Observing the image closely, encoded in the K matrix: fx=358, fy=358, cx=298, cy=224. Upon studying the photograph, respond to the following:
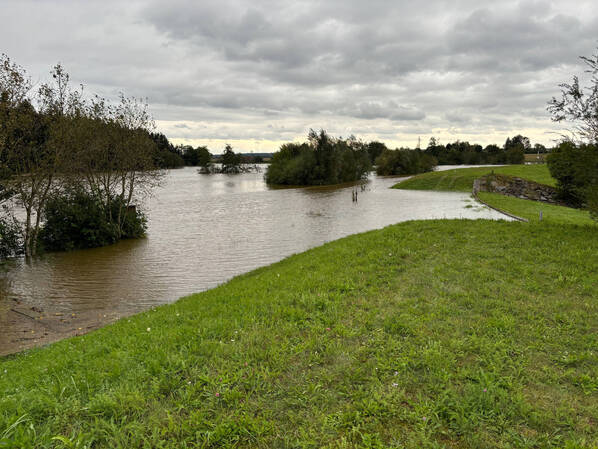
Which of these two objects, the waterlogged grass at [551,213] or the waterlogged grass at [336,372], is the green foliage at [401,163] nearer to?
the waterlogged grass at [551,213]

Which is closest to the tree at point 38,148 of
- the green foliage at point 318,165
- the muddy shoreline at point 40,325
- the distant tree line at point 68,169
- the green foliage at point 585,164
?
the distant tree line at point 68,169

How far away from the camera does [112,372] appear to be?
14.4 feet

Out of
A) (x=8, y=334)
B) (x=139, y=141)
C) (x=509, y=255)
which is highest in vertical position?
(x=139, y=141)

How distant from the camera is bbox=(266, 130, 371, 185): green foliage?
6506 centimetres

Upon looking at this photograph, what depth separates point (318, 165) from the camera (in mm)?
65062

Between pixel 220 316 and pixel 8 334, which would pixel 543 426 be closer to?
pixel 220 316

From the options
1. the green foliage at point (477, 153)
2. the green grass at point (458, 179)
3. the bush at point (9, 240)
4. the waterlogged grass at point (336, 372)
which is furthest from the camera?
the green foliage at point (477, 153)

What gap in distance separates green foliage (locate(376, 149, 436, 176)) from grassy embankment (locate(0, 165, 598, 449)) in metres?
82.0

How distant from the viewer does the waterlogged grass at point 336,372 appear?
339cm

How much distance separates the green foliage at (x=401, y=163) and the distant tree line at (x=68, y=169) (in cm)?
7339

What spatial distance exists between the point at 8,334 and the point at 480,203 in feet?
107

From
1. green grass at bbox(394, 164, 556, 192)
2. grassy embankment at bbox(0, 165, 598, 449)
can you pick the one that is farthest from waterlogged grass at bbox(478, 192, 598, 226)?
green grass at bbox(394, 164, 556, 192)

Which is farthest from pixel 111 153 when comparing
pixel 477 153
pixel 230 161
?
pixel 477 153

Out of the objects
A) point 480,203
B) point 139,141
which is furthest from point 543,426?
point 480,203
